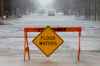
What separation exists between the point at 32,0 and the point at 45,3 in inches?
561

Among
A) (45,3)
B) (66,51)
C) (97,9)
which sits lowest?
(45,3)

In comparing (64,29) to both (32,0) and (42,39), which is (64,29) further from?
(32,0)

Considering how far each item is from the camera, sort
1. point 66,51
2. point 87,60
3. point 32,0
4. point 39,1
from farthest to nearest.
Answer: point 39,1
point 32,0
point 66,51
point 87,60

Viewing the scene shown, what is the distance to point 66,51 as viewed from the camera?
14.7 meters

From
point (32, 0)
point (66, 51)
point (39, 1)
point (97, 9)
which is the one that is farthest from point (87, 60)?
point (39, 1)

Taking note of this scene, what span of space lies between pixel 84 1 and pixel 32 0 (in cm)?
3131

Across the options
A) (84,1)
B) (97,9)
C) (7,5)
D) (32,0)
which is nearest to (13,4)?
(7,5)

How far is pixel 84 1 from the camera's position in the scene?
74.8 meters

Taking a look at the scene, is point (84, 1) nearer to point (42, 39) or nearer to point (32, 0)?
point (32, 0)

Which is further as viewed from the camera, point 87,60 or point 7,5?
point 7,5

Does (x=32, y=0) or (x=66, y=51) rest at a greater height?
(x=66, y=51)

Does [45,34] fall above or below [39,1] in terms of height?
above

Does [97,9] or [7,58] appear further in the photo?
[97,9]

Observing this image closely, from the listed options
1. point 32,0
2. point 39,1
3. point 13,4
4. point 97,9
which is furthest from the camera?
point 39,1
